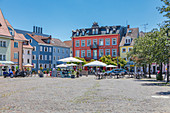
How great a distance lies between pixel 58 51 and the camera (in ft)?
264

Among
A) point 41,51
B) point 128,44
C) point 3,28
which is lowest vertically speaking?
point 41,51

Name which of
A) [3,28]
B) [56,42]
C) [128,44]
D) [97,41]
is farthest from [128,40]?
[3,28]

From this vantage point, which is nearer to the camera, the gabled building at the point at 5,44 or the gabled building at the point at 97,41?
the gabled building at the point at 5,44

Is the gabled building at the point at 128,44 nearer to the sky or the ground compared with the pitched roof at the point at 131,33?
nearer to the ground

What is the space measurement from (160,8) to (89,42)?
55497mm

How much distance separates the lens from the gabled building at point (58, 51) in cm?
7862

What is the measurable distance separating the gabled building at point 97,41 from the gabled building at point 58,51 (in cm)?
760

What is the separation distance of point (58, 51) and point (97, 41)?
1575cm

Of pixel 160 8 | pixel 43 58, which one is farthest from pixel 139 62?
pixel 43 58

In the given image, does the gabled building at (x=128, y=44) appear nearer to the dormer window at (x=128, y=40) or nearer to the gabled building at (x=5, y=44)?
the dormer window at (x=128, y=40)

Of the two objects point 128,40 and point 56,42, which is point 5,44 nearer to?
point 56,42

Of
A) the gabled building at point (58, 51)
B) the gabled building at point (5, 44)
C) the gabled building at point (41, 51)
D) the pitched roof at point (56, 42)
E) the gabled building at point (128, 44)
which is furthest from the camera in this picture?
the pitched roof at point (56, 42)

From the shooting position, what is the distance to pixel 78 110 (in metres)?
7.95

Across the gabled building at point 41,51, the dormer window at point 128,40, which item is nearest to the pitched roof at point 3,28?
the gabled building at point 41,51
